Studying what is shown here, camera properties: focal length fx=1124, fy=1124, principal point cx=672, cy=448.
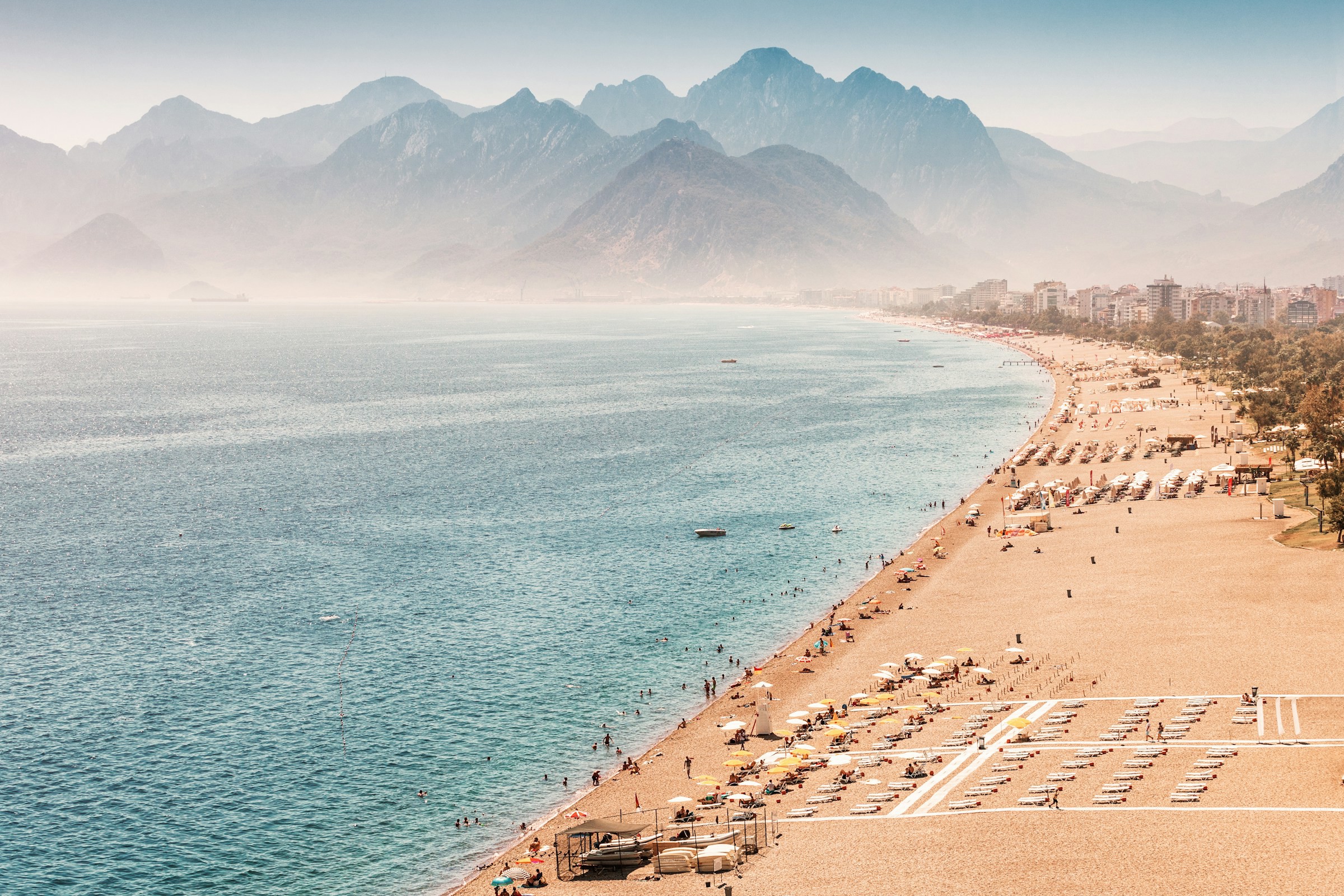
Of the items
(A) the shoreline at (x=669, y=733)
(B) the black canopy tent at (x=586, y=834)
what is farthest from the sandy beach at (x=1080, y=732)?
(B) the black canopy tent at (x=586, y=834)

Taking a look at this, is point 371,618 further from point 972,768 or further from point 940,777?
point 972,768

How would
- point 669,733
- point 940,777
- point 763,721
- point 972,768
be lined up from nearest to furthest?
point 940,777 < point 972,768 < point 763,721 < point 669,733

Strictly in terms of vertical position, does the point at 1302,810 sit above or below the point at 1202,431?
below

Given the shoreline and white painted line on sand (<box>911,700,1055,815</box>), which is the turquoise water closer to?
the shoreline

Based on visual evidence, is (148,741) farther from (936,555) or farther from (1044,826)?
(936,555)

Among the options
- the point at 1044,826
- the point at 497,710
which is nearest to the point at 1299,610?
the point at 1044,826

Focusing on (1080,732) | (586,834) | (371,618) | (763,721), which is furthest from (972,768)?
(371,618)
